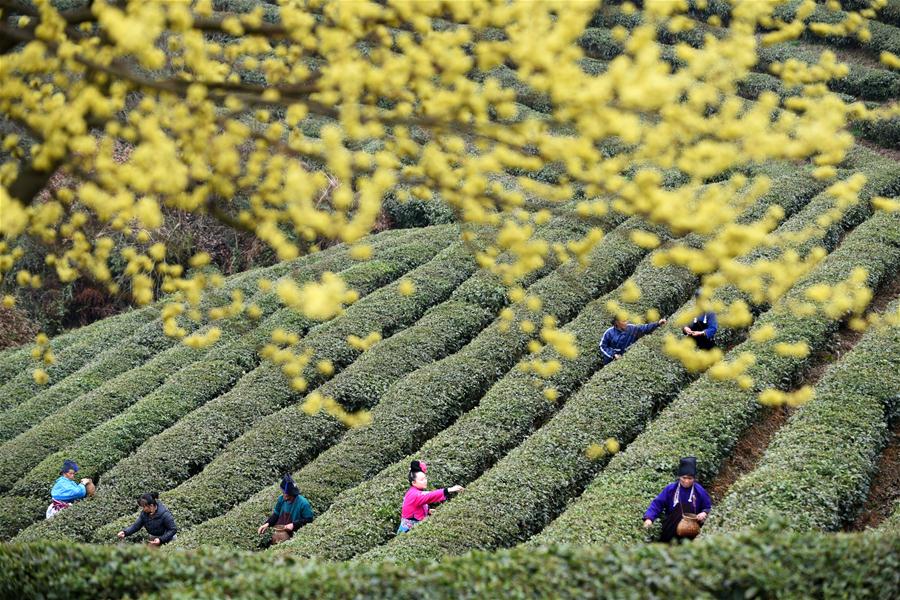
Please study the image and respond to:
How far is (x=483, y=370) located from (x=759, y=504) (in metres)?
6.74

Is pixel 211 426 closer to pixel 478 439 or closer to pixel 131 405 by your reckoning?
pixel 131 405

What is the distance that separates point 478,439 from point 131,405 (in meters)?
8.04

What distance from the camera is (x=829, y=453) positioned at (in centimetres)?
1120

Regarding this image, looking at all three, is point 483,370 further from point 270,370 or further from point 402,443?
point 270,370

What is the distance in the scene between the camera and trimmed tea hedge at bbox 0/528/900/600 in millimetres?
6676

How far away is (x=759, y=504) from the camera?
1008cm

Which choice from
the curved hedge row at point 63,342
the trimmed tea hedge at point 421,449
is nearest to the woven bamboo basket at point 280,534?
the trimmed tea hedge at point 421,449

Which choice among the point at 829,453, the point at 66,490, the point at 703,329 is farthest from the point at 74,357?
the point at 829,453

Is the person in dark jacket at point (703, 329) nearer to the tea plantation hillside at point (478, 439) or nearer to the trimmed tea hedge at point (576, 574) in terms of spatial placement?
the tea plantation hillside at point (478, 439)

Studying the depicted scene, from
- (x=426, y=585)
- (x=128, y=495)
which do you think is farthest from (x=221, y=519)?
(x=426, y=585)

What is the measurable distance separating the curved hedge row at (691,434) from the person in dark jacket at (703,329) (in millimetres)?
695

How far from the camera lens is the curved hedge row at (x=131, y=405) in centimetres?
1587

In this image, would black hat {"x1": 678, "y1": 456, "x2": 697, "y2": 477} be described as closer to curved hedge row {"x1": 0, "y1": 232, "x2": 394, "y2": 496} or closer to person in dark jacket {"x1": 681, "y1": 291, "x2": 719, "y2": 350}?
person in dark jacket {"x1": 681, "y1": 291, "x2": 719, "y2": 350}

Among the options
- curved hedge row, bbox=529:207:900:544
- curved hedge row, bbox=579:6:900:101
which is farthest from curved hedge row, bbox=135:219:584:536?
curved hedge row, bbox=579:6:900:101
